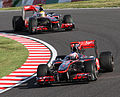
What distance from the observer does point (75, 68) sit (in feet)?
39.8

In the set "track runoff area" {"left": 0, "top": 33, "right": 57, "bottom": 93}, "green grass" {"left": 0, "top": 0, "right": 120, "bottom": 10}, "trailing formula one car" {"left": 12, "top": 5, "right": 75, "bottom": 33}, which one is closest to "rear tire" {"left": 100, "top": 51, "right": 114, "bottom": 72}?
"track runoff area" {"left": 0, "top": 33, "right": 57, "bottom": 93}

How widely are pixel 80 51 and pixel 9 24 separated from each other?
682 inches

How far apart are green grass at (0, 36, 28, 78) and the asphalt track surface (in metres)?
1.70

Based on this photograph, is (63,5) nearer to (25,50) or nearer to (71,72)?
(25,50)

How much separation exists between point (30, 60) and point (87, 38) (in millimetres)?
5520

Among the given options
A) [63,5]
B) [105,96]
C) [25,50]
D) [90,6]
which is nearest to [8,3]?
[63,5]

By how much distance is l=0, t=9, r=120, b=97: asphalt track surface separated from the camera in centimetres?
1075

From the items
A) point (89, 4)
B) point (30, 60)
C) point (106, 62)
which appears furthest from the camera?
point (89, 4)

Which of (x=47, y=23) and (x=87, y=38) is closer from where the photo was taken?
(x=87, y=38)

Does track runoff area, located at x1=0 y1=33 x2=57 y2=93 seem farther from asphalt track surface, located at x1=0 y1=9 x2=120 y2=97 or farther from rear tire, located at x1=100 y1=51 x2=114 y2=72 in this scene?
rear tire, located at x1=100 y1=51 x2=114 y2=72

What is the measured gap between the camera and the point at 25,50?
18828 mm

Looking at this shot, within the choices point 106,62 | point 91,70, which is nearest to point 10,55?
point 106,62

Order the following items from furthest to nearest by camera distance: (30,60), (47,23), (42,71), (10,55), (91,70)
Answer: (47,23) < (10,55) < (30,60) < (42,71) < (91,70)

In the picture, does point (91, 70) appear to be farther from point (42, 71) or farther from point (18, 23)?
point (18, 23)
